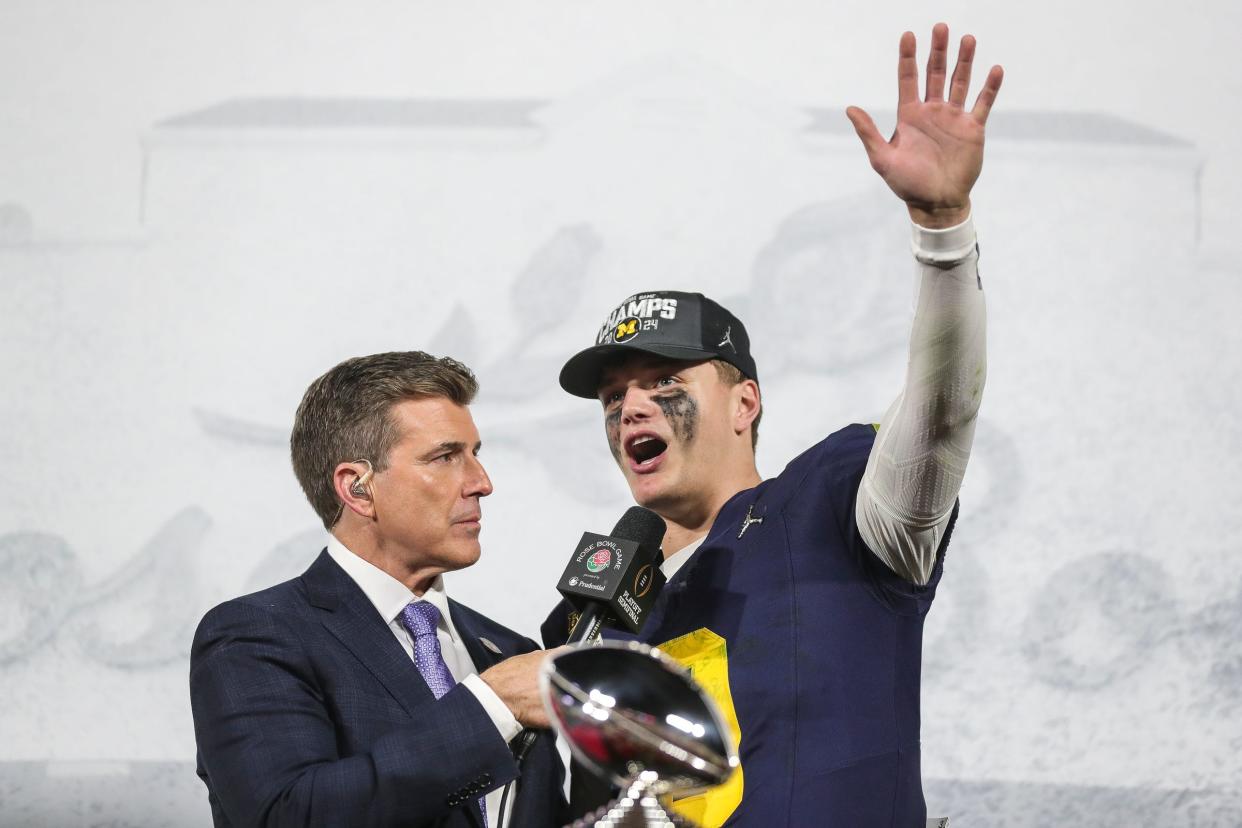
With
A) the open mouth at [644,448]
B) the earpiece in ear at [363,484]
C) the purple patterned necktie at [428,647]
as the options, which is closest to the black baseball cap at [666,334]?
the open mouth at [644,448]

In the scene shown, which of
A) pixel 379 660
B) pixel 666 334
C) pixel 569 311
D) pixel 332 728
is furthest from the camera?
pixel 569 311

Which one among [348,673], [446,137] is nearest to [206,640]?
[348,673]

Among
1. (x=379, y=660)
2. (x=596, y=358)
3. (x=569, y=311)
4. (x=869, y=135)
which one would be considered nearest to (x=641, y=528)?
(x=379, y=660)

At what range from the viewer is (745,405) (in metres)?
2.30

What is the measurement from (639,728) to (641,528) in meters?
0.80

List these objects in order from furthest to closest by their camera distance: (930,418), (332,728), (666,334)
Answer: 1. (666,334)
2. (332,728)
3. (930,418)

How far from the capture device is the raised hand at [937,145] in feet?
4.81

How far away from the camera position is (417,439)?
2043 mm

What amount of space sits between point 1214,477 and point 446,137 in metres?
1.97

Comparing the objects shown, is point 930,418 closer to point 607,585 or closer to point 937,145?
point 937,145

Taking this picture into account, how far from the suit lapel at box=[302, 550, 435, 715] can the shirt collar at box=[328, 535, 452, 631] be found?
0.02 m

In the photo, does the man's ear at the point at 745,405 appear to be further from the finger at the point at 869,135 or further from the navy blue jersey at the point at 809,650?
the finger at the point at 869,135

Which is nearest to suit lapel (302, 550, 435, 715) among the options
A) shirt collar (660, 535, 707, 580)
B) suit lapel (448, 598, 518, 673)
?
suit lapel (448, 598, 518, 673)

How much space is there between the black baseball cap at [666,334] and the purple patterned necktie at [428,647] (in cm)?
52
